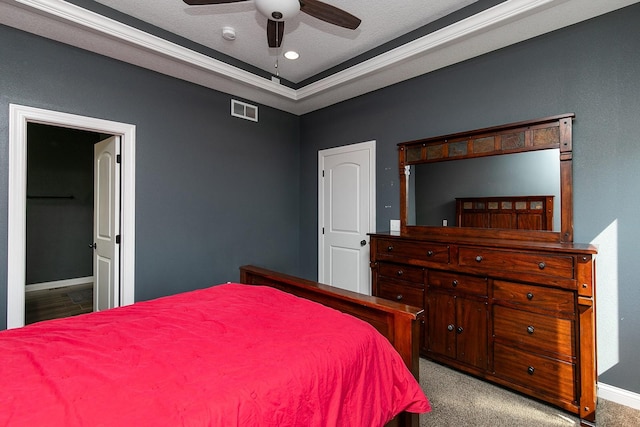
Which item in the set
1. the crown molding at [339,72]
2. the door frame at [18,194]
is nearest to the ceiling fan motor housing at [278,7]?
the crown molding at [339,72]

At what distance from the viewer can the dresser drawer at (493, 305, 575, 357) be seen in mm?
2031

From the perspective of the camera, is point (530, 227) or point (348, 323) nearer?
point (348, 323)

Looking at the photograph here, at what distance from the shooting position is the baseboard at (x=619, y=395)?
2100 mm

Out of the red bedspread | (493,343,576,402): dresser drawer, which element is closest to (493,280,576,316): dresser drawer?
(493,343,576,402): dresser drawer

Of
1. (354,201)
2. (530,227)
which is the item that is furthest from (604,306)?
(354,201)

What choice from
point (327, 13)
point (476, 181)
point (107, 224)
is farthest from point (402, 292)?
point (107, 224)

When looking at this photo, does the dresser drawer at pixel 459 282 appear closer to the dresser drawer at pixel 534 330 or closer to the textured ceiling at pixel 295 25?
the dresser drawer at pixel 534 330

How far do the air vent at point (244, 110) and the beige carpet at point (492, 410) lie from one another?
3.38m

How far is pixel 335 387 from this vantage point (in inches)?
48.2

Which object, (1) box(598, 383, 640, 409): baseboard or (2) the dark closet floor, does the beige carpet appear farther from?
(2) the dark closet floor

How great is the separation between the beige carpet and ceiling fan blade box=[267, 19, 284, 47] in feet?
9.13

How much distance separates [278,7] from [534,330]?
8.74ft

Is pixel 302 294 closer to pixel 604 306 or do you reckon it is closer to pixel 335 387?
pixel 335 387

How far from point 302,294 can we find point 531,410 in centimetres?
172
